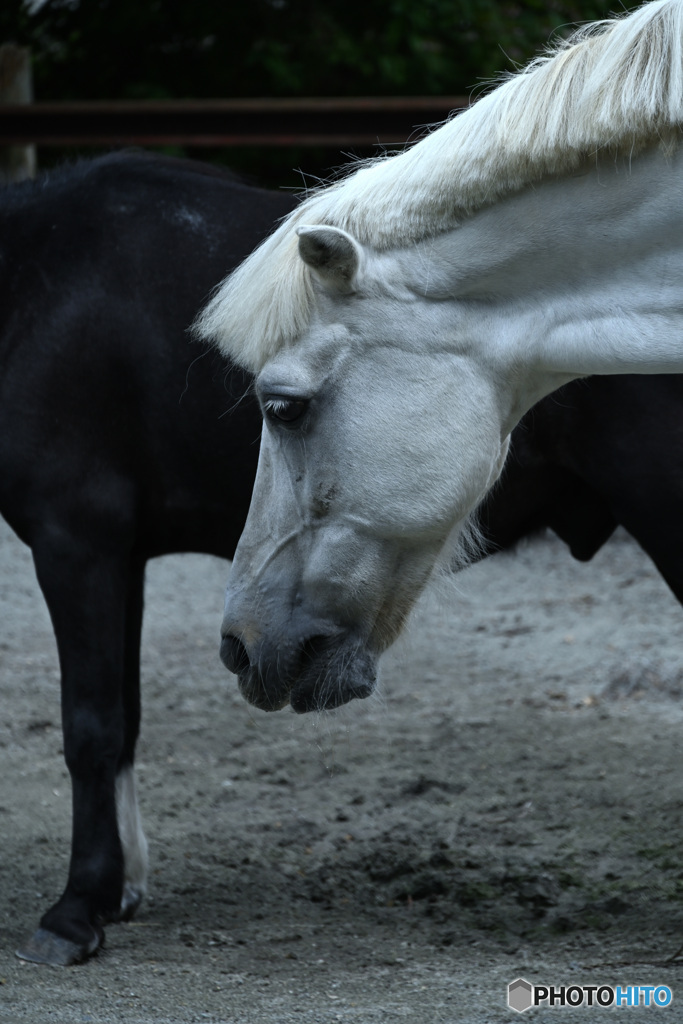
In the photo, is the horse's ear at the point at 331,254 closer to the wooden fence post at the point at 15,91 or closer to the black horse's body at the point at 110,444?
the black horse's body at the point at 110,444

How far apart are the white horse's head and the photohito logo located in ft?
3.17

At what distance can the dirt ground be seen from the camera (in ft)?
8.98

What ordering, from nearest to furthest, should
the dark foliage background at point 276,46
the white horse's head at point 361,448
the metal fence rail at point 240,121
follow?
1. the white horse's head at point 361,448
2. the metal fence rail at point 240,121
3. the dark foliage background at point 276,46

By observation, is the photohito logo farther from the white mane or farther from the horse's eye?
the white mane

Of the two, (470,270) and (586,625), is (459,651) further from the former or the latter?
(470,270)

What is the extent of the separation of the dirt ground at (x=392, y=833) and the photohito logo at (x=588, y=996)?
0.13 ft

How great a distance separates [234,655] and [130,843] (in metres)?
1.16

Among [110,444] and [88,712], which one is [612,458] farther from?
[88,712]

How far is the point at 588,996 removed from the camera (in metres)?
2.57

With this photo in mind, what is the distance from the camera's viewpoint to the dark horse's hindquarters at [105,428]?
298 centimetres

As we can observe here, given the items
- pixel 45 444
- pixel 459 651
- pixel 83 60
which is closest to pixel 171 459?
pixel 45 444

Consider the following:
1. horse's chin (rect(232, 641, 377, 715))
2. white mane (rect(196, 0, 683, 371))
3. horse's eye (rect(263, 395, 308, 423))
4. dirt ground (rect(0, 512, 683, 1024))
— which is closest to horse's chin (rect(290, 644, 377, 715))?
horse's chin (rect(232, 641, 377, 715))

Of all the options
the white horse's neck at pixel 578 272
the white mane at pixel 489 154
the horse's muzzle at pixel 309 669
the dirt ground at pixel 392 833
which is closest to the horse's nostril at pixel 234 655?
the horse's muzzle at pixel 309 669

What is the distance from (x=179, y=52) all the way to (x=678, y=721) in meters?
5.29
